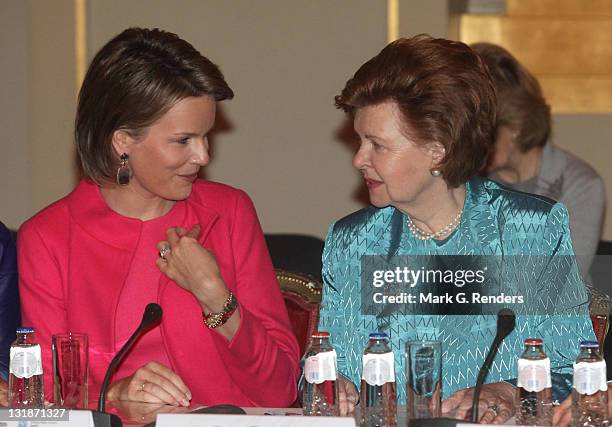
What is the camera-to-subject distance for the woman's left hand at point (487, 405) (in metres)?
2.14

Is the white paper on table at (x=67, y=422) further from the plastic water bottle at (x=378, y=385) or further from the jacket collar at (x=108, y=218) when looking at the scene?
the jacket collar at (x=108, y=218)

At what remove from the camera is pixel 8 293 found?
276cm

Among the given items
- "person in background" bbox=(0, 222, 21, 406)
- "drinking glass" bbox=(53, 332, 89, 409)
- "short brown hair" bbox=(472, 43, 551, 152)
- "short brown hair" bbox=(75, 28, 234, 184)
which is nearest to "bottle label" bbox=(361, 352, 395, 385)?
"drinking glass" bbox=(53, 332, 89, 409)

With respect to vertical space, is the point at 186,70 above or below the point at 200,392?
above

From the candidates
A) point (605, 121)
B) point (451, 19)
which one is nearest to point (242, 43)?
point (451, 19)

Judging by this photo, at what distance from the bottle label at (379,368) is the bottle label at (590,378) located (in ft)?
1.12

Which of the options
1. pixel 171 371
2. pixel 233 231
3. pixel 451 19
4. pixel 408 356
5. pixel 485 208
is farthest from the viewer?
pixel 451 19

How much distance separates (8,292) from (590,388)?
1437 millimetres

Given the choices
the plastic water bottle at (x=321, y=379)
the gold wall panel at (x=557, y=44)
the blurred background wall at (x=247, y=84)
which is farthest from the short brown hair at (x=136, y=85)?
the gold wall panel at (x=557, y=44)

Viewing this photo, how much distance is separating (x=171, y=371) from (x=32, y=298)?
44 centimetres

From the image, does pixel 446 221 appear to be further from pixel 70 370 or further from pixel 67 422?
pixel 67 422

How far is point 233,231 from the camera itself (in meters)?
2.86

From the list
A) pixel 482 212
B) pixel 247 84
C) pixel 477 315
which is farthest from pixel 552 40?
pixel 477 315

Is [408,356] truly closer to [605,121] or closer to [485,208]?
[485,208]
